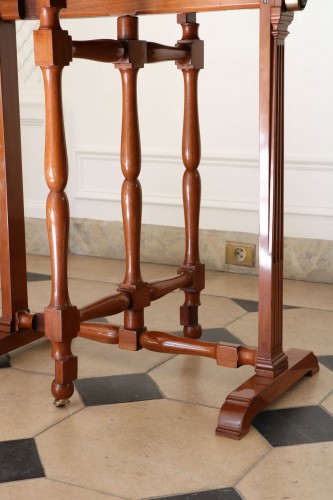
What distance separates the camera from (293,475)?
1.50 metres

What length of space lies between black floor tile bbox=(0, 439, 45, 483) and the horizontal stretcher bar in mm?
927

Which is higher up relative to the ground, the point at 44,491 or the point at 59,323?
the point at 59,323

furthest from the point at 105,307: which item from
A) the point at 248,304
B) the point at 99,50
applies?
the point at 248,304

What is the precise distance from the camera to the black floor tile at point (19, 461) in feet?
4.91

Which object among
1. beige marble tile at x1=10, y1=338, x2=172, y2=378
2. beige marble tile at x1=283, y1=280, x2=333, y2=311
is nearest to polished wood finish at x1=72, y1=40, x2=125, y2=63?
beige marble tile at x1=10, y1=338, x2=172, y2=378

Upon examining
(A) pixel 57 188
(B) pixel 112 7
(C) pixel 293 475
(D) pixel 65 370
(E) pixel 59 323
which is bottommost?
(C) pixel 293 475

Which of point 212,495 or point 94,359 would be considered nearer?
point 212,495

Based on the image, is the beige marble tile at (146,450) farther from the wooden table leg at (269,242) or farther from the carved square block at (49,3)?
the carved square block at (49,3)

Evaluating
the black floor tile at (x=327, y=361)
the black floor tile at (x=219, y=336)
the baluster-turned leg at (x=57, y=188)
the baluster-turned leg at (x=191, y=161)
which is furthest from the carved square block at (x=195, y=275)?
the baluster-turned leg at (x=57, y=188)

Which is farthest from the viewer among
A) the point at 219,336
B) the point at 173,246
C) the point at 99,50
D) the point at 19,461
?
the point at 173,246

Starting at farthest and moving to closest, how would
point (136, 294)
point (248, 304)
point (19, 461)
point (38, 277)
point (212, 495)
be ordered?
point (38, 277)
point (248, 304)
point (136, 294)
point (19, 461)
point (212, 495)

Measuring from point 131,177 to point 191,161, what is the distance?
23 centimetres

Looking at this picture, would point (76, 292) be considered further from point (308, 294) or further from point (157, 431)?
point (157, 431)

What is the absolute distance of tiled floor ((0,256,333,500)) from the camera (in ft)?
4.79
